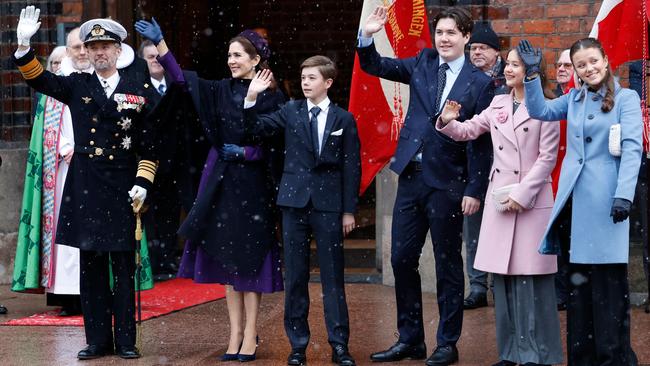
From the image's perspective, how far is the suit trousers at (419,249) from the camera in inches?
273

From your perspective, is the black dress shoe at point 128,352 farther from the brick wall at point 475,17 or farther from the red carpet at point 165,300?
the brick wall at point 475,17

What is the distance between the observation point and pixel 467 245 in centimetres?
893

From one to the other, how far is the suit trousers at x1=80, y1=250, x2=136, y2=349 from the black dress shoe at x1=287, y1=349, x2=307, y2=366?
3.14ft

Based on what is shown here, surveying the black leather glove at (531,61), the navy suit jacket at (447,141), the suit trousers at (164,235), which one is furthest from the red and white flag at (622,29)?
the suit trousers at (164,235)

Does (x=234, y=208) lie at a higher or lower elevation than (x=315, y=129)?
lower

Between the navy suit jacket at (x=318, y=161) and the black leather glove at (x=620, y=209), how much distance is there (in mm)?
1542

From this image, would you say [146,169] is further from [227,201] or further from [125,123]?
[227,201]

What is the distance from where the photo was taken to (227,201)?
7.14 m

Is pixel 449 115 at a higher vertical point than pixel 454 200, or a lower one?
higher

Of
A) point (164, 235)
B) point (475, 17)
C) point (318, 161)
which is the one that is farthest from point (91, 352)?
point (475, 17)

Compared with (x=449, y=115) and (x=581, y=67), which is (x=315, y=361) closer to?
(x=449, y=115)

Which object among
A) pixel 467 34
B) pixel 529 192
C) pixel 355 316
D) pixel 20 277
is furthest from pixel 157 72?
pixel 529 192

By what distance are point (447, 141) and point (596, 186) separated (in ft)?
3.15

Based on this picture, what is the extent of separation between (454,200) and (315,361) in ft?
3.92
